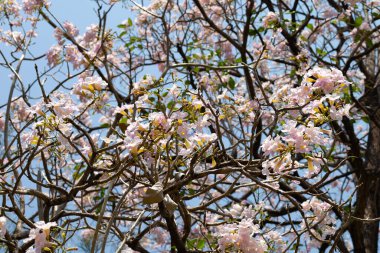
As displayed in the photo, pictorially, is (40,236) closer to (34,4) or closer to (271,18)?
(34,4)

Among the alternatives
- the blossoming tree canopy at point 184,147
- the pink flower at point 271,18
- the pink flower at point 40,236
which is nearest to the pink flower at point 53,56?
the blossoming tree canopy at point 184,147

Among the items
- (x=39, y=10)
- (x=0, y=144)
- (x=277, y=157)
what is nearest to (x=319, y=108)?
(x=277, y=157)

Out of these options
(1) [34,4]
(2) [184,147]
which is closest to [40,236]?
(2) [184,147]

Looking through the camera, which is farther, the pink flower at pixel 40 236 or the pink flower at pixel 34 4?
the pink flower at pixel 34 4

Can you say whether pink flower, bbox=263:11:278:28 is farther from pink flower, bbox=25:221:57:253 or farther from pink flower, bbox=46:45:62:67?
pink flower, bbox=25:221:57:253

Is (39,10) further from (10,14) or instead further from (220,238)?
(220,238)

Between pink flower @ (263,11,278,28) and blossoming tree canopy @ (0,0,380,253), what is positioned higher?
pink flower @ (263,11,278,28)

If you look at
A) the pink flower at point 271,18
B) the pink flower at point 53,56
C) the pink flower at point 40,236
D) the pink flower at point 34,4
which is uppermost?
the pink flower at point 34,4

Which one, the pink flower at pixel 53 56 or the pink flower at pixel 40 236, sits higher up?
the pink flower at pixel 53 56

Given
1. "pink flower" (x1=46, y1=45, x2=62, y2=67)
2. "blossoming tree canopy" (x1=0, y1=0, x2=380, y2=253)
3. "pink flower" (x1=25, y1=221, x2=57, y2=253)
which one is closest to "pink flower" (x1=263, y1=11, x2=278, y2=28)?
"blossoming tree canopy" (x1=0, y1=0, x2=380, y2=253)

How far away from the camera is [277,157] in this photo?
1847 mm

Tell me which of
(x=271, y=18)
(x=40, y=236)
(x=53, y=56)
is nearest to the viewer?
(x=40, y=236)

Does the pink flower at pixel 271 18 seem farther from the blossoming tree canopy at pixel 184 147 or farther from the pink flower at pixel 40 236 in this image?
the pink flower at pixel 40 236

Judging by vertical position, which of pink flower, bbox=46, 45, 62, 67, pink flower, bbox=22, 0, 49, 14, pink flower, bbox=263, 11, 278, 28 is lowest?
pink flower, bbox=46, 45, 62, 67
